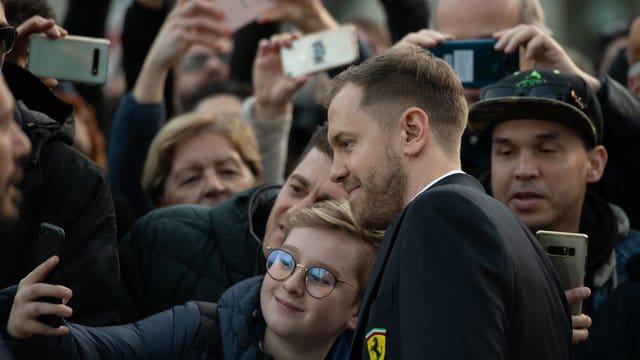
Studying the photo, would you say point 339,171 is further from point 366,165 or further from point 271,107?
point 271,107

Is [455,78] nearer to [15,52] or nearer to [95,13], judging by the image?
[15,52]

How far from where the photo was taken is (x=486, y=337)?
8.90 feet

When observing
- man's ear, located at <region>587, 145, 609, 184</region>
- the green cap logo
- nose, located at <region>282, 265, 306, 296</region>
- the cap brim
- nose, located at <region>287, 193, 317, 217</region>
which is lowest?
nose, located at <region>282, 265, 306, 296</region>

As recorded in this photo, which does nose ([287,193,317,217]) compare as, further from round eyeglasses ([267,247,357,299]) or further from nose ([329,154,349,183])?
nose ([329,154,349,183])

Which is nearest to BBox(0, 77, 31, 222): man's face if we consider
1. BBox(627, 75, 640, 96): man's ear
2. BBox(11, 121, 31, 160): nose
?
BBox(11, 121, 31, 160): nose

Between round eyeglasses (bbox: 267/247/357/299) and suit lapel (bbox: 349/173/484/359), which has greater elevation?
suit lapel (bbox: 349/173/484/359)

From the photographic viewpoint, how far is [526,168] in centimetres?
420

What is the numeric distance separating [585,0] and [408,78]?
19.3 meters

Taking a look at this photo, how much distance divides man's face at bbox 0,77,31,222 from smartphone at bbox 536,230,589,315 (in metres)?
1.73

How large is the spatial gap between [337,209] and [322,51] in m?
1.46

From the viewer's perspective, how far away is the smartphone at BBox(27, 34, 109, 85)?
4.19 m

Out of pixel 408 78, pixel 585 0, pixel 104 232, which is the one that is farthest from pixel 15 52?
pixel 585 0

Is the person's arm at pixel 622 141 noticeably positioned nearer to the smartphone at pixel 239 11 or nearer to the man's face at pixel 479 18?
the man's face at pixel 479 18

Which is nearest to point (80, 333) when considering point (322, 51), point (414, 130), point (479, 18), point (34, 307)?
point (34, 307)
